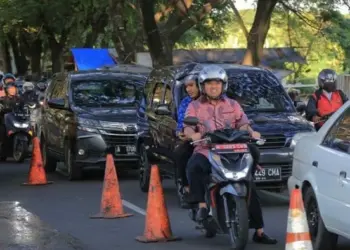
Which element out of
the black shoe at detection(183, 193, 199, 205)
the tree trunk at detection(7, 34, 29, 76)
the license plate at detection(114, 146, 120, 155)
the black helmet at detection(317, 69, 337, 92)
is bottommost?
the tree trunk at detection(7, 34, 29, 76)

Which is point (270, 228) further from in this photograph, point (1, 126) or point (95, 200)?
point (1, 126)

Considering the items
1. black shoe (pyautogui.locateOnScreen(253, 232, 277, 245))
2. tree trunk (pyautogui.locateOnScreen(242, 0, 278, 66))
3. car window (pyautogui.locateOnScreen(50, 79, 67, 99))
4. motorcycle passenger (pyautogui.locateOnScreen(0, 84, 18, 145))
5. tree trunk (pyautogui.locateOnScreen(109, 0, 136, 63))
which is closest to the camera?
black shoe (pyautogui.locateOnScreen(253, 232, 277, 245))

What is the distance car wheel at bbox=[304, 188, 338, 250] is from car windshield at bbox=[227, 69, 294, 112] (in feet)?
13.8

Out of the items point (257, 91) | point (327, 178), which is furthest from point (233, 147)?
point (257, 91)

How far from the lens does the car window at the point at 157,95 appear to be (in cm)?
1359

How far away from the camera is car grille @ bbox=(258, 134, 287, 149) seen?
11773 millimetres

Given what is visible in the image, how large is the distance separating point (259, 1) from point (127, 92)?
8.31m

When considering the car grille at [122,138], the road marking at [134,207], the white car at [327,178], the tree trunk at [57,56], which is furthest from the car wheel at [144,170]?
the tree trunk at [57,56]

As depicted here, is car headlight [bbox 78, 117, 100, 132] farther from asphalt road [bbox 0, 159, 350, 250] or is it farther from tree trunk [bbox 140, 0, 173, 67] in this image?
tree trunk [bbox 140, 0, 173, 67]

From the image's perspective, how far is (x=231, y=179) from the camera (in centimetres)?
830

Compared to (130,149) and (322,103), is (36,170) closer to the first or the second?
(130,149)

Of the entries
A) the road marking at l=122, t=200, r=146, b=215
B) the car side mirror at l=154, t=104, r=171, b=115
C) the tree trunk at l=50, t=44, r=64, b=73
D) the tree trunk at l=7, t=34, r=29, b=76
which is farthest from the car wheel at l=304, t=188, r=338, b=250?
the tree trunk at l=7, t=34, r=29, b=76

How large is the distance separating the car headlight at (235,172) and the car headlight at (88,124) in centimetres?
719

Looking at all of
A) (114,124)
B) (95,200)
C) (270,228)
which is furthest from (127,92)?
(270,228)
